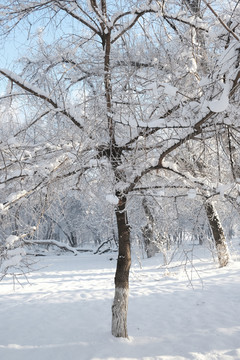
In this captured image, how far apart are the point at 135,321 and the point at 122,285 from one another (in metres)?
1.44

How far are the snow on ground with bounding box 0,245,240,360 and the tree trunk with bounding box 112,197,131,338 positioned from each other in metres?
0.21

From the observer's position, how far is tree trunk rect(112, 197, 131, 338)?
413 centimetres

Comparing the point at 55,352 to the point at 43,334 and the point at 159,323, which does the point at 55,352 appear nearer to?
the point at 43,334

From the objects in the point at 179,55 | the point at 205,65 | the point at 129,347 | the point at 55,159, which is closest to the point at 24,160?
the point at 55,159

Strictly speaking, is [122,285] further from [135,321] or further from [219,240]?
[219,240]

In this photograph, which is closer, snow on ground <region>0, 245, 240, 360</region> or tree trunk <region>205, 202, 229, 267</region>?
snow on ground <region>0, 245, 240, 360</region>

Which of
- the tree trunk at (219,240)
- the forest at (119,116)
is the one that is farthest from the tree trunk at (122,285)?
the tree trunk at (219,240)

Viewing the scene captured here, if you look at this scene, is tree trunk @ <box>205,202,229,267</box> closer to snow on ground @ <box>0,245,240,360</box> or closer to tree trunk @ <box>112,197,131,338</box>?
snow on ground @ <box>0,245,240,360</box>

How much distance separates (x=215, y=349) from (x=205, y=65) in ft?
12.9

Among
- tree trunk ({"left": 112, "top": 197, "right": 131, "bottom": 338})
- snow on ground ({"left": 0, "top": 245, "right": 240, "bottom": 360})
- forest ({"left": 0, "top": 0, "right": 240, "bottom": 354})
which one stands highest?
forest ({"left": 0, "top": 0, "right": 240, "bottom": 354})

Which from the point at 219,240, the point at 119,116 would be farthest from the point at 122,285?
the point at 219,240

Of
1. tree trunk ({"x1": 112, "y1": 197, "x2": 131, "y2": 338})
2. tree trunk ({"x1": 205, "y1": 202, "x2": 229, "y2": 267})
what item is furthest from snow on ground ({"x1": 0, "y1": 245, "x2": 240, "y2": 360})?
tree trunk ({"x1": 205, "y1": 202, "x2": 229, "y2": 267})

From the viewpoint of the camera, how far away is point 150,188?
3941 millimetres

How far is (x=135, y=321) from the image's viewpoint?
5113 millimetres
